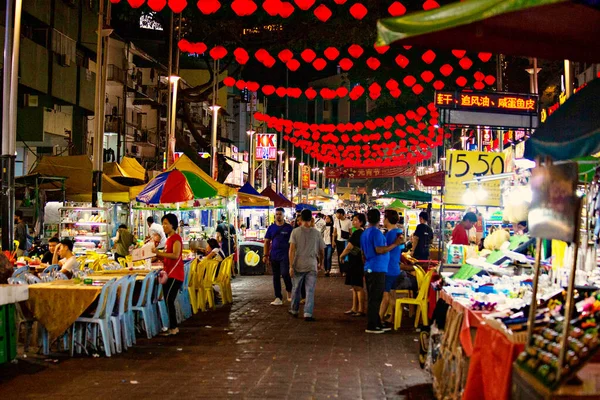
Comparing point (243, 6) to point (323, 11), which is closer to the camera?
point (243, 6)

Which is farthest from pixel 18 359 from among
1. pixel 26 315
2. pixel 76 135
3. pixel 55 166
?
pixel 76 135

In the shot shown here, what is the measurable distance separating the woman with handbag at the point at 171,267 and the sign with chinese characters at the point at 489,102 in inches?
178

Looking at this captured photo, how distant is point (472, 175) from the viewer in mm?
12938

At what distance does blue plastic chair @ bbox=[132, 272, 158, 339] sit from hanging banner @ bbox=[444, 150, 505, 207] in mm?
4908

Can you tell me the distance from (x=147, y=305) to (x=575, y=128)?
743 centimetres

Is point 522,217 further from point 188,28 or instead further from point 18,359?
point 188,28

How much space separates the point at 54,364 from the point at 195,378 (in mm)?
2089

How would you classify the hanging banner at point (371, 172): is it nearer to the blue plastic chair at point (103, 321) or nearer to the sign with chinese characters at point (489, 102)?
the sign with chinese characters at point (489, 102)

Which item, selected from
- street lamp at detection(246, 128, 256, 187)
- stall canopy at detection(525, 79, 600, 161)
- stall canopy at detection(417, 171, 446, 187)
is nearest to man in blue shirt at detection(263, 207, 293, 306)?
stall canopy at detection(417, 171, 446, 187)

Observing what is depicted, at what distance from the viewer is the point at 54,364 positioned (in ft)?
32.1

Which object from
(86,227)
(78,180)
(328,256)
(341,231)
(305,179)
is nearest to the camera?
(86,227)

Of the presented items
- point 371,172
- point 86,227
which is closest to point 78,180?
point 86,227

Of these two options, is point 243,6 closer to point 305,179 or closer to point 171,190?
point 171,190

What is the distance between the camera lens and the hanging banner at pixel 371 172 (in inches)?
2312
